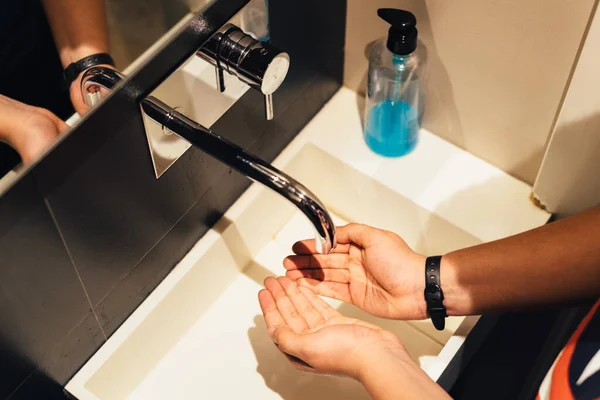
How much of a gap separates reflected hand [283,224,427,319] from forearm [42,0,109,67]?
1.17 ft

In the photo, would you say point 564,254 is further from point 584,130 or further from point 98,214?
point 98,214

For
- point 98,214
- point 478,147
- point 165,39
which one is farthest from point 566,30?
point 98,214

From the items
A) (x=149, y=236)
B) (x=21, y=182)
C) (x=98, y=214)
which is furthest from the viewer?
(x=149, y=236)

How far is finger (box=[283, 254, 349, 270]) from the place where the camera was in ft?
3.06

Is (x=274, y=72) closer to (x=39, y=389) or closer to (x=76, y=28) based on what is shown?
(x=76, y=28)

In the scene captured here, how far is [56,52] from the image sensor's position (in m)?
0.71

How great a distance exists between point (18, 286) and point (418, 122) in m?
0.58

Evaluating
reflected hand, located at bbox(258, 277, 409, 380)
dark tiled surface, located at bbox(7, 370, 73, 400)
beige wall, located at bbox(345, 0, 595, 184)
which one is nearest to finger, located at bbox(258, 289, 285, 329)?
reflected hand, located at bbox(258, 277, 409, 380)

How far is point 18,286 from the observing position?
0.71 meters

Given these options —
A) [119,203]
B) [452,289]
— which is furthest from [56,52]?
[452,289]

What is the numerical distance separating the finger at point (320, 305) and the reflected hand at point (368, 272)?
0.01m

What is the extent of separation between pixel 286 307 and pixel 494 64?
0.40m

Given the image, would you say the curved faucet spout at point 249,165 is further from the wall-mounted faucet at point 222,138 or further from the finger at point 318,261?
the finger at point 318,261

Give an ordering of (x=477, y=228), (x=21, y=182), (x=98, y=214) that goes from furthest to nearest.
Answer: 1. (x=477, y=228)
2. (x=98, y=214)
3. (x=21, y=182)
